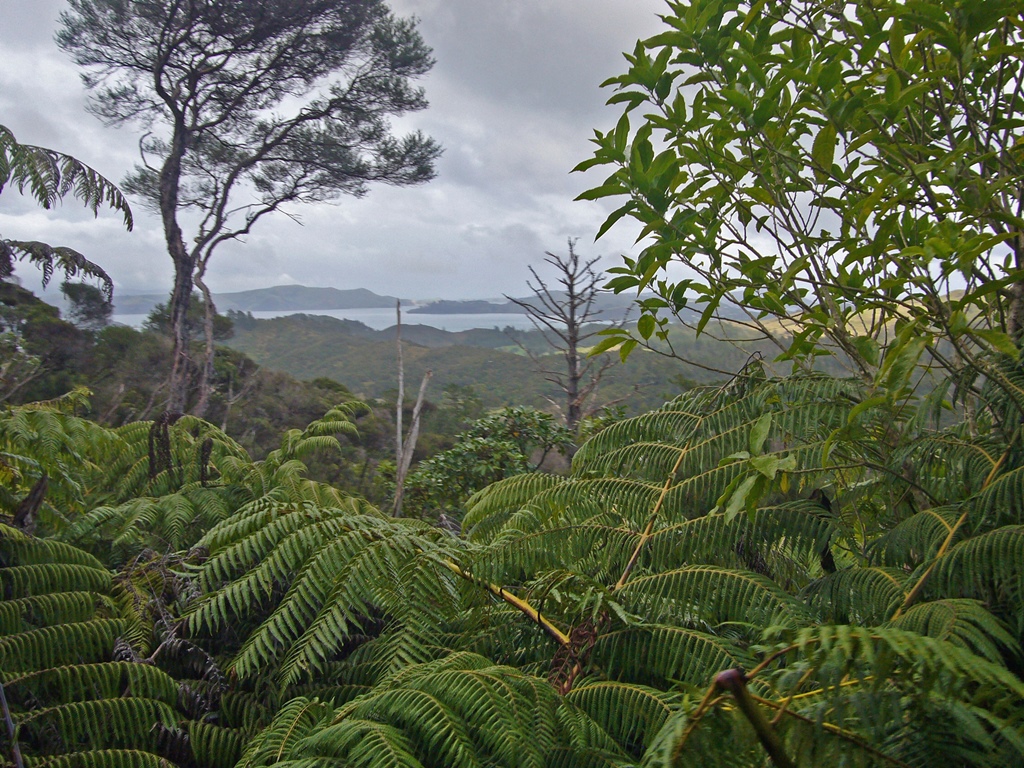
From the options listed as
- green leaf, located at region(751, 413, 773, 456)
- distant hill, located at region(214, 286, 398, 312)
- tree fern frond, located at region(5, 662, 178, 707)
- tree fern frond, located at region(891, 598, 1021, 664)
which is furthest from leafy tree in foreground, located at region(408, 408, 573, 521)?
distant hill, located at region(214, 286, 398, 312)

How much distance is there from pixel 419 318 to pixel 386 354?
100 inches

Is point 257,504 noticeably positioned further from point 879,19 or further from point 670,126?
point 879,19

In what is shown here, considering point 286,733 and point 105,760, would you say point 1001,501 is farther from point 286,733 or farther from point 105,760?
point 105,760

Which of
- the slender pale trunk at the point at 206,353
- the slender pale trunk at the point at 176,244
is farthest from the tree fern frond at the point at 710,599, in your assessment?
the slender pale trunk at the point at 176,244

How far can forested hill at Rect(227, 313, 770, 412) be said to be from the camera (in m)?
13.4

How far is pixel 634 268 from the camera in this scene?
43.9 inches

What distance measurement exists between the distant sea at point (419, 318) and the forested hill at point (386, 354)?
498mm

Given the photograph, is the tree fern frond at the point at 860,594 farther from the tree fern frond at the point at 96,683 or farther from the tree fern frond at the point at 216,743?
the tree fern frond at the point at 96,683

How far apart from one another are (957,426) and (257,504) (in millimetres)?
1306

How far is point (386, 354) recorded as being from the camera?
51.3ft

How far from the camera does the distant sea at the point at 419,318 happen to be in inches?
362

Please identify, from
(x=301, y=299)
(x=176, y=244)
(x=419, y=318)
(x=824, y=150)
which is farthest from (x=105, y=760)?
(x=301, y=299)

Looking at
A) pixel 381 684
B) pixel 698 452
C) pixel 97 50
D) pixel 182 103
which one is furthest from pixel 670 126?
pixel 97 50

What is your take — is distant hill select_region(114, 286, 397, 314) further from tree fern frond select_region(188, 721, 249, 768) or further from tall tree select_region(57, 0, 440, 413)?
tree fern frond select_region(188, 721, 249, 768)
